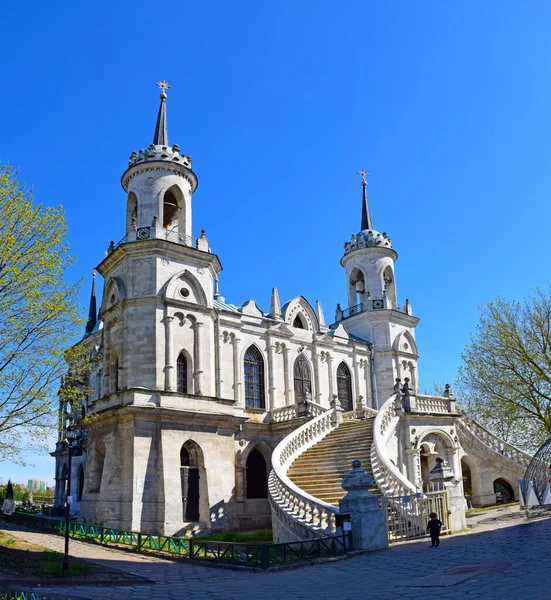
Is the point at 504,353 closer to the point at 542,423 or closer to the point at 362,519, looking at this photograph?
the point at 542,423

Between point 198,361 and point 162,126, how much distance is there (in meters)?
12.4

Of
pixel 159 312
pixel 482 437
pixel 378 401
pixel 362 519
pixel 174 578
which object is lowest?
pixel 174 578

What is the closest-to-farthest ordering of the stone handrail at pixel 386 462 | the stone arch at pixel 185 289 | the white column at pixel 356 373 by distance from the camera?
the stone handrail at pixel 386 462 → the stone arch at pixel 185 289 → the white column at pixel 356 373

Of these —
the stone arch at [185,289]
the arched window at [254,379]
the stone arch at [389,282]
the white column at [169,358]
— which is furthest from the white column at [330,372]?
the white column at [169,358]

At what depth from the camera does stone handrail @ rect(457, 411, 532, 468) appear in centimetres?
2764

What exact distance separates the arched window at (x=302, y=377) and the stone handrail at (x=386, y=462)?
26.6 ft

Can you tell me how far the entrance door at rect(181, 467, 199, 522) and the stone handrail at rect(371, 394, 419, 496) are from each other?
8.05m

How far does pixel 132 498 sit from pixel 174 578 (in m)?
9.75

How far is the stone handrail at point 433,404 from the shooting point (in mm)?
25709

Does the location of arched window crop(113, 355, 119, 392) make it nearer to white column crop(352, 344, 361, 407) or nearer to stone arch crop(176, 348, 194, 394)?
stone arch crop(176, 348, 194, 394)

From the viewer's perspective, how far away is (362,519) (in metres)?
14.9

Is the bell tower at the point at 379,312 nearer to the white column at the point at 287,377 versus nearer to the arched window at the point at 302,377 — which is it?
the arched window at the point at 302,377

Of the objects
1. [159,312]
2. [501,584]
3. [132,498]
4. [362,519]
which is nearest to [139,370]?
[159,312]

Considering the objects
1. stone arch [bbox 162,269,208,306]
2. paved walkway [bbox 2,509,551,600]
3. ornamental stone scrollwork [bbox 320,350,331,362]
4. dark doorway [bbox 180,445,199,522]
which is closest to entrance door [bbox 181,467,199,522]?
dark doorway [bbox 180,445,199,522]
